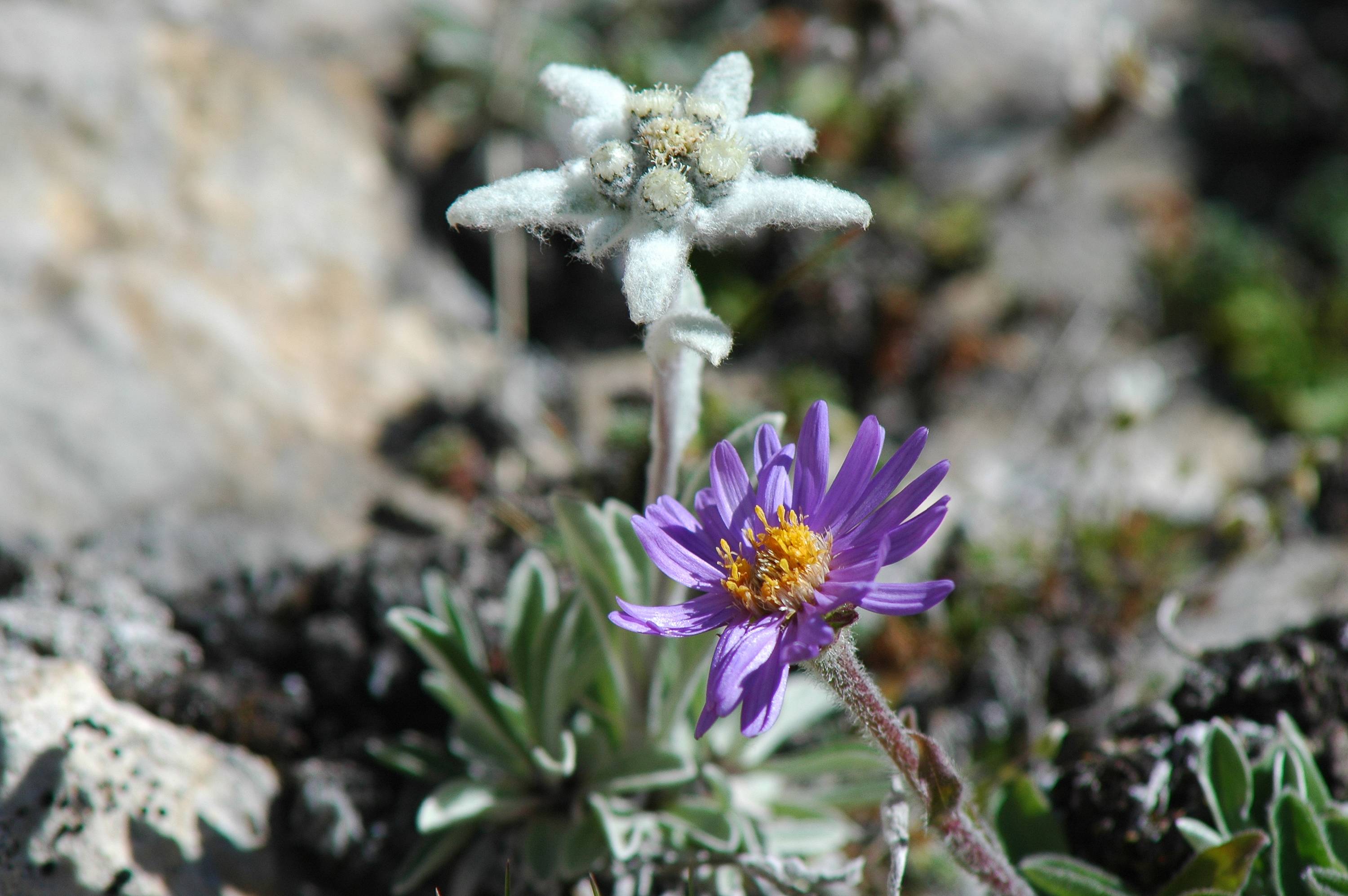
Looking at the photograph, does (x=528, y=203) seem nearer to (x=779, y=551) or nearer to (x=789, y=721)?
(x=779, y=551)

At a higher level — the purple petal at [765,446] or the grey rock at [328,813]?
the purple petal at [765,446]

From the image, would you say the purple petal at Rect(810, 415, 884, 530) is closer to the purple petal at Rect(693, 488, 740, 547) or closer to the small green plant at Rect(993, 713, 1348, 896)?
the purple petal at Rect(693, 488, 740, 547)

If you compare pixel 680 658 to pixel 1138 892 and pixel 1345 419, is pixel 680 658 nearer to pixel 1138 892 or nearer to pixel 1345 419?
pixel 1138 892

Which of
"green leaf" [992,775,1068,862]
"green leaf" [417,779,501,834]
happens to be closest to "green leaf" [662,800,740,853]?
"green leaf" [417,779,501,834]

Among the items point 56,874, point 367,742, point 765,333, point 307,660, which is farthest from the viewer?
point 765,333

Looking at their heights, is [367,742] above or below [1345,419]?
below

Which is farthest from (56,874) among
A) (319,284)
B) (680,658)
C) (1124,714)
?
(1124,714)

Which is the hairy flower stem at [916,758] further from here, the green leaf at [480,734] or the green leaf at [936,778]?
the green leaf at [480,734]

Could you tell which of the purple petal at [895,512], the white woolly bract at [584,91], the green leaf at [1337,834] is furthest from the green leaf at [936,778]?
the white woolly bract at [584,91]
